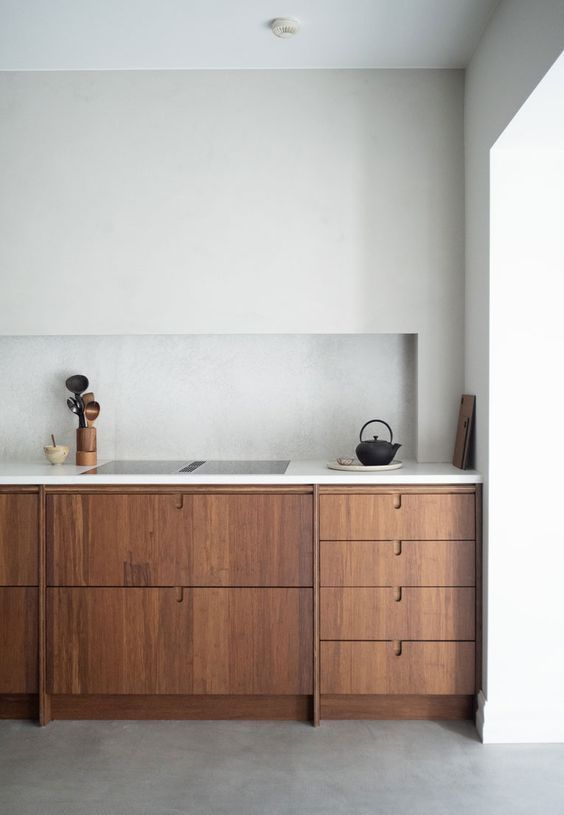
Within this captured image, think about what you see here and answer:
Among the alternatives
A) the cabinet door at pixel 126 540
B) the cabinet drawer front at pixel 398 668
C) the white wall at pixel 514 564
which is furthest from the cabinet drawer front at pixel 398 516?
the cabinet door at pixel 126 540

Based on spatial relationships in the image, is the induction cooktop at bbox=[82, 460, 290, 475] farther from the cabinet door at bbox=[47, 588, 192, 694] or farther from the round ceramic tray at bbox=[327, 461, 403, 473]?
the cabinet door at bbox=[47, 588, 192, 694]

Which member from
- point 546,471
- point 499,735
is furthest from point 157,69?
point 499,735

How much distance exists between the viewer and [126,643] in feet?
9.62

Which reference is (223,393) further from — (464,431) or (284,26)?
(284,26)

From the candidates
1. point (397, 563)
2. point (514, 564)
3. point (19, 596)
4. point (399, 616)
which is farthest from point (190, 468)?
point (514, 564)

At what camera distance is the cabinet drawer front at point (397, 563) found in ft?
9.58

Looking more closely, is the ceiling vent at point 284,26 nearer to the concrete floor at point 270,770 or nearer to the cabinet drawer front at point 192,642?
the cabinet drawer front at point 192,642

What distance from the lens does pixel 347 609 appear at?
292cm

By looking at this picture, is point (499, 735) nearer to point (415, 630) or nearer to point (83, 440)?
point (415, 630)

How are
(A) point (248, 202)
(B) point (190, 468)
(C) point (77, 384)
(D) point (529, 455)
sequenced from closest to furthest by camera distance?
1. (D) point (529, 455)
2. (B) point (190, 468)
3. (A) point (248, 202)
4. (C) point (77, 384)

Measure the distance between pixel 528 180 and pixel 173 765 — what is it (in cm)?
250

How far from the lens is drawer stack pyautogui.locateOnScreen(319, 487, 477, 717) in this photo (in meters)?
2.92

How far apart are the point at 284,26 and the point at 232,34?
0.24 meters

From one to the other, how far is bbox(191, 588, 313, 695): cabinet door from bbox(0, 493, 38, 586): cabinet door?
0.66 metres
